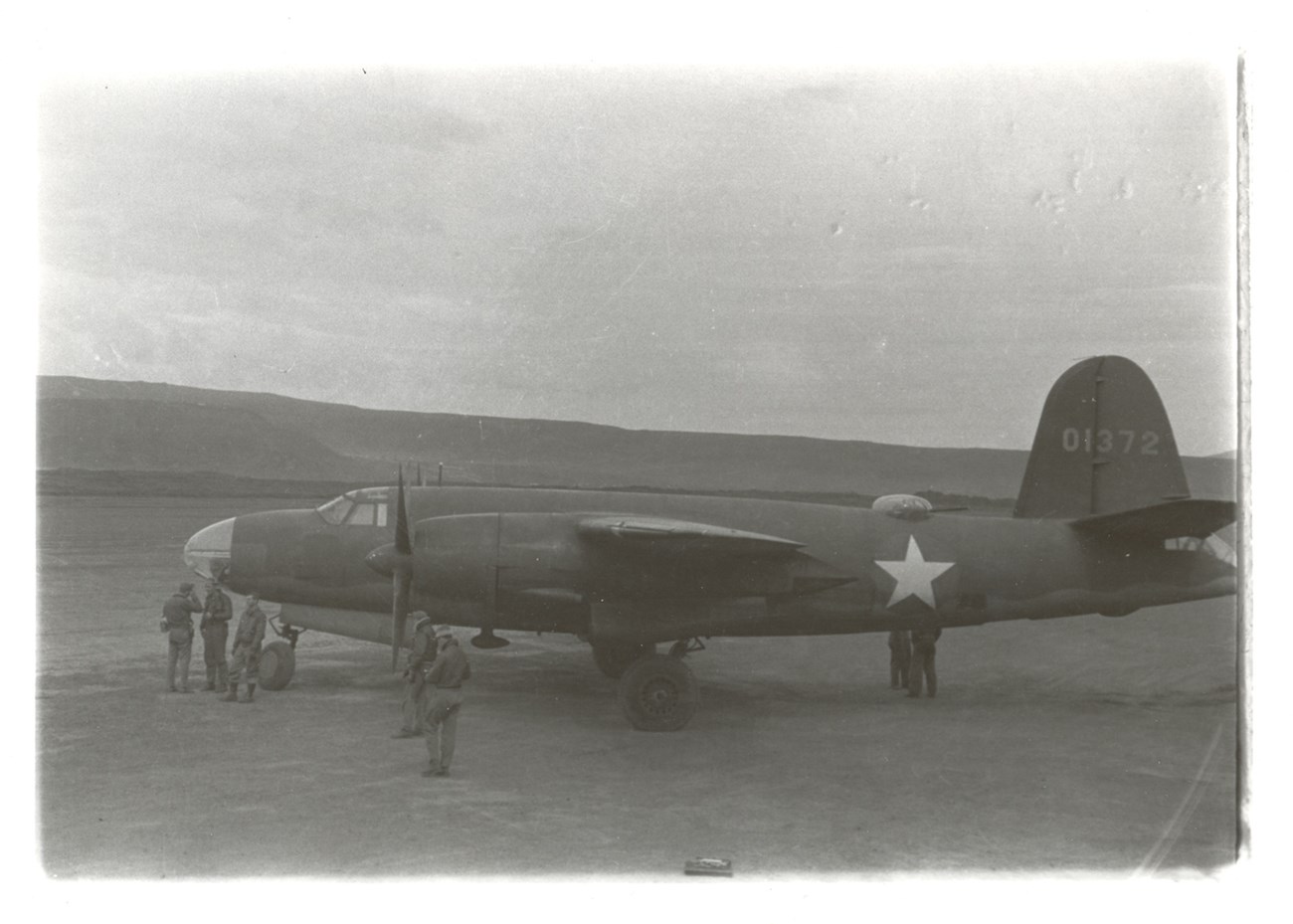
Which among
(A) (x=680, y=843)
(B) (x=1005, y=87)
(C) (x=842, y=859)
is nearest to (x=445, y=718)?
(A) (x=680, y=843)

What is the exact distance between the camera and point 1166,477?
A: 46.5 ft

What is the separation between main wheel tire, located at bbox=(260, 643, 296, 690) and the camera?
14.1m

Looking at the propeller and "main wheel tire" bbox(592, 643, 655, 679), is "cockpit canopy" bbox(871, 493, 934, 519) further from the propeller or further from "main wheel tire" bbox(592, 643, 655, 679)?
the propeller

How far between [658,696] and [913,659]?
430 cm

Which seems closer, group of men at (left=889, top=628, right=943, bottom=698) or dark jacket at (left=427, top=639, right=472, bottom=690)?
dark jacket at (left=427, top=639, right=472, bottom=690)

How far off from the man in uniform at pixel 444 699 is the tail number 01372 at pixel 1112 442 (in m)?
9.45

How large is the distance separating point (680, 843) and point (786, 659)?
29.0 ft

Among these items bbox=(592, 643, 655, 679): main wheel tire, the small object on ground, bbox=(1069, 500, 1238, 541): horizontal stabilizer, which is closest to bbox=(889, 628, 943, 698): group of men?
bbox=(1069, 500, 1238, 541): horizontal stabilizer

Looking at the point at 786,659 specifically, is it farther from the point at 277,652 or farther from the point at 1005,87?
the point at 1005,87

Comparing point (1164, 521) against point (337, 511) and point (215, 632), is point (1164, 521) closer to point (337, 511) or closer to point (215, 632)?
point (337, 511)

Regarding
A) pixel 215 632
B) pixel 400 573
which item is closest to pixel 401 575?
pixel 400 573

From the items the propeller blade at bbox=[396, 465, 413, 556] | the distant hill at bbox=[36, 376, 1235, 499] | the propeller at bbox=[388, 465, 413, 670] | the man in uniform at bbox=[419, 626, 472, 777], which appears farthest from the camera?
the distant hill at bbox=[36, 376, 1235, 499]

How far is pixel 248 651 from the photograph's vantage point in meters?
13.5

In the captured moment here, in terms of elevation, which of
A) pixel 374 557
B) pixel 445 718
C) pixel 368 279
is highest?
pixel 368 279
